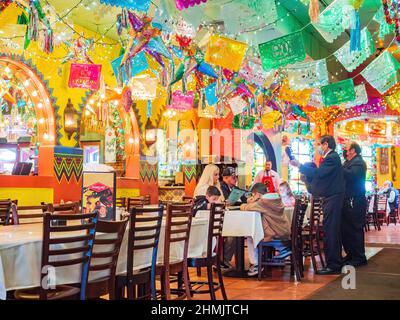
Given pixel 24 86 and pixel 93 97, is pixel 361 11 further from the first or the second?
pixel 24 86

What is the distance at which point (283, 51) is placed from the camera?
25.3 feet

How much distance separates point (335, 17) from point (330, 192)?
2.28m

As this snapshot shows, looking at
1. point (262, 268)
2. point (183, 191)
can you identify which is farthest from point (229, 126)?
point (262, 268)

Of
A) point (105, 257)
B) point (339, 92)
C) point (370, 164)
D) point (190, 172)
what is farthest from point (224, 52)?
point (370, 164)

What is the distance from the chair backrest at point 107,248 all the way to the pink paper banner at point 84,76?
220 inches

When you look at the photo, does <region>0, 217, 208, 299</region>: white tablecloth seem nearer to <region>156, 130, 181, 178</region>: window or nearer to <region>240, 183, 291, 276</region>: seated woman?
<region>240, 183, 291, 276</region>: seated woman

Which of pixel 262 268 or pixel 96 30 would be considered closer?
pixel 262 268

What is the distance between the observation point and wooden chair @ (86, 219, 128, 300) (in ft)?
10.7

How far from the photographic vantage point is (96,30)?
40.2ft

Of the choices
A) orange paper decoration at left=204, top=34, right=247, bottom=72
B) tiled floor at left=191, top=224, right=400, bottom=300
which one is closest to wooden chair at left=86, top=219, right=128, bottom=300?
tiled floor at left=191, top=224, right=400, bottom=300

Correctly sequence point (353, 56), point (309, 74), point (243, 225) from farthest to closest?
point (309, 74), point (353, 56), point (243, 225)

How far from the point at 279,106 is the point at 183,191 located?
14.9ft

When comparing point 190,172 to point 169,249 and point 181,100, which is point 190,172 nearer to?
point 181,100

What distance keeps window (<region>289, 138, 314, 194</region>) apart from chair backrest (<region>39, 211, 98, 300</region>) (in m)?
15.0
